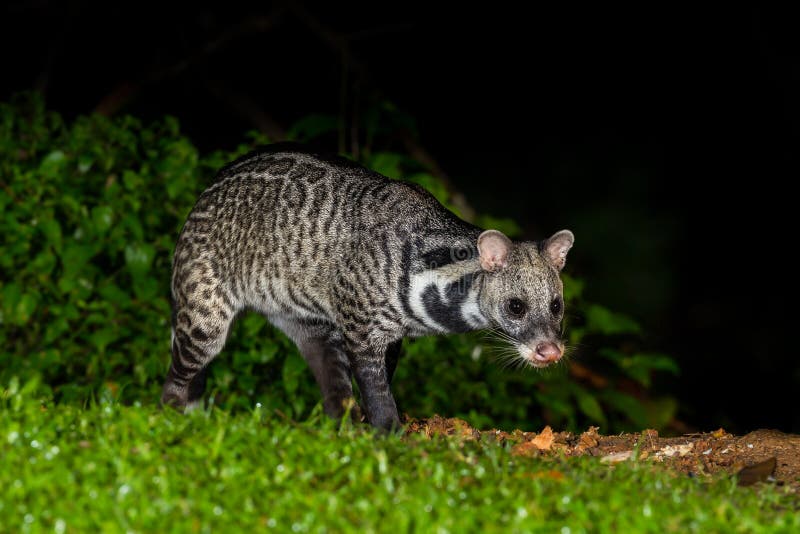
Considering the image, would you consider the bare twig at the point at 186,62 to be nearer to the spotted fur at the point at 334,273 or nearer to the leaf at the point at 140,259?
the leaf at the point at 140,259

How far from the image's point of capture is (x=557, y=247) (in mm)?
6438

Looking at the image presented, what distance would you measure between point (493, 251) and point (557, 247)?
0.42 m

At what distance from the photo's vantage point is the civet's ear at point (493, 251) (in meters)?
6.22

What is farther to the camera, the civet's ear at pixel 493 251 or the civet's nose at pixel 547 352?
the civet's ear at pixel 493 251

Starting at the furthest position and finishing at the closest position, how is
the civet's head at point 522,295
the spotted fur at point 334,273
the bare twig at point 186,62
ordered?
1. the bare twig at point 186,62
2. the spotted fur at point 334,273
3. the civet's head at point 522,295

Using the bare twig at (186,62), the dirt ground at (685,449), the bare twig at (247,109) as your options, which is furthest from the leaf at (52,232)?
the dirt ground at (685,449)

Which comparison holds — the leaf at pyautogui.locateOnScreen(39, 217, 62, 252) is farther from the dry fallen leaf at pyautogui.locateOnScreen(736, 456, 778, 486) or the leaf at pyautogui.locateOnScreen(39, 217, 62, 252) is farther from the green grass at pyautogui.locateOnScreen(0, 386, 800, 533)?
the dry fallen leaf at pyautogui.locateOnScreen(736, 456, 778, 486)

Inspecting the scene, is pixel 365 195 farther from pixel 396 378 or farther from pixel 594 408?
pixel 594 408

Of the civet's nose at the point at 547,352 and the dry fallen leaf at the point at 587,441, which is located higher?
the civet's nose at the point at 547,352

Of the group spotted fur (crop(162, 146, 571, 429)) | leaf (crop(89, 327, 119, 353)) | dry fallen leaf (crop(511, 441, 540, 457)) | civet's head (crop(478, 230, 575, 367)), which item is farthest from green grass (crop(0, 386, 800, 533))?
leaf (crop(89, 327, 119, 353))

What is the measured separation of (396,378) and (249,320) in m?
1.29

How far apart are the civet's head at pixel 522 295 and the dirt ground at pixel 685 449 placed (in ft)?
1.59

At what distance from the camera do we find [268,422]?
5543 mm

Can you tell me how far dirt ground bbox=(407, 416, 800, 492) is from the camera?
5.59 metres
